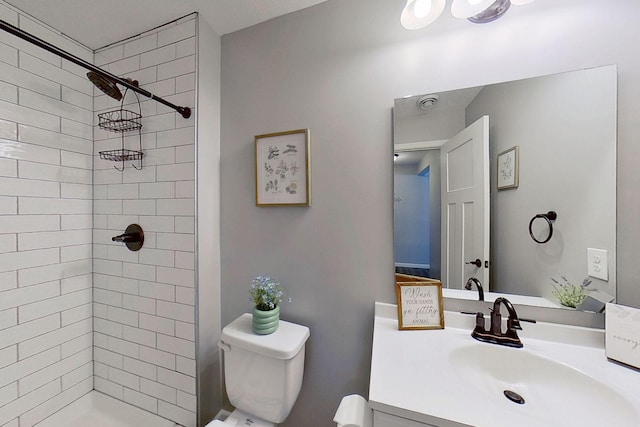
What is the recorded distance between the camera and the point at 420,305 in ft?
3.27

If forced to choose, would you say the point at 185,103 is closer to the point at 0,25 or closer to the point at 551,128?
the point at 0,25

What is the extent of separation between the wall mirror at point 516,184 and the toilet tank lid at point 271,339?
551 millimetres

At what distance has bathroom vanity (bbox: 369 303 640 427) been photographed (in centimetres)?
58

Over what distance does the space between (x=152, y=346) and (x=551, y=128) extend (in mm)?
2103

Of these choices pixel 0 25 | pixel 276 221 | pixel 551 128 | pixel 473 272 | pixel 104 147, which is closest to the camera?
pixel 0 25

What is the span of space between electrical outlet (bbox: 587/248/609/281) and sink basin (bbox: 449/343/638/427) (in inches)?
13.6

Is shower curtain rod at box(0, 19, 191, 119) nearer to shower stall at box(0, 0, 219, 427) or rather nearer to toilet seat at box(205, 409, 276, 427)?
shower stall at box(0, 0, 219, 427)

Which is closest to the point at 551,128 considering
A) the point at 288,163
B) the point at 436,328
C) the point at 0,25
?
the point at 436,328

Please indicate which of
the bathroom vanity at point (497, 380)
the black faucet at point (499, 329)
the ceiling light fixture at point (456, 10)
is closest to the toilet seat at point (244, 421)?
the bathroom vanity at point (497, 380)

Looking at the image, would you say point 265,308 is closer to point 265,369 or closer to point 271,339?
point 271,339

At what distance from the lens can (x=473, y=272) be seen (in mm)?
989

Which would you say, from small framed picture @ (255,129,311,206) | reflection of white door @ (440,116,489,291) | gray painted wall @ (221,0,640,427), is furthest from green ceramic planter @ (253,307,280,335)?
reflection of white door @ (440,116,489,291)

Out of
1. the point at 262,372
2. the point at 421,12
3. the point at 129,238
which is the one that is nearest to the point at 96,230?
the point at 129,238

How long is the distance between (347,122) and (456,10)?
1.74ft
